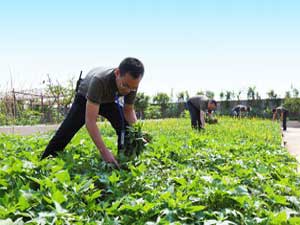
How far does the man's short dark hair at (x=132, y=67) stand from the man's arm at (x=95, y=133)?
1.30 feet

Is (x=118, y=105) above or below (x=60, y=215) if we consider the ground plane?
above

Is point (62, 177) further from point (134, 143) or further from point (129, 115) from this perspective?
point (129, 115)

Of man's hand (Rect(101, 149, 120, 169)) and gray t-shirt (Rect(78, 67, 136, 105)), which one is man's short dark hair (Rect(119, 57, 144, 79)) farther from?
man's hand (Rect(101, 149, 120, 169))

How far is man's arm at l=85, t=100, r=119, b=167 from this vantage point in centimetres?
296

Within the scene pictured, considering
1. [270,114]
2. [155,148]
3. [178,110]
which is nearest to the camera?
[155,148]

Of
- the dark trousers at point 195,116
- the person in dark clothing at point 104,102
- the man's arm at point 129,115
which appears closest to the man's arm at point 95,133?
the person in dark clothing at point 104,102

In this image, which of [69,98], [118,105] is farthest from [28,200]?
[69,98]

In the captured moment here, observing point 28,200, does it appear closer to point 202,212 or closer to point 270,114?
point 202,212

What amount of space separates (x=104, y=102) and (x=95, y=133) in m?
0.48

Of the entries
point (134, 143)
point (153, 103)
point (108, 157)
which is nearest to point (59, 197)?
point (108, 157)

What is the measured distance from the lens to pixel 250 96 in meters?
27.8

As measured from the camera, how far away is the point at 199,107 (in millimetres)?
8234

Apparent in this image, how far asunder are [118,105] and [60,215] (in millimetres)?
1996

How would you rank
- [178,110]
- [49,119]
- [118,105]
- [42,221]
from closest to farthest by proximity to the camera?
1. [42,221]
2. [118,105]
3. [49,119]
4. [178,110]
